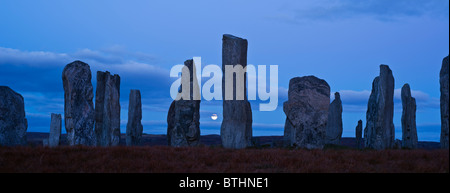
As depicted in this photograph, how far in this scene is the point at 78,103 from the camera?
17.5 meters

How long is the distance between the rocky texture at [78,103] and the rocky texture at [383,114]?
12406 millimetres

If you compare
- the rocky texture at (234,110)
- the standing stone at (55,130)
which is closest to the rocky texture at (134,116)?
the standing stone at (55,130)

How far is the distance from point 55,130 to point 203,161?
1041 cm

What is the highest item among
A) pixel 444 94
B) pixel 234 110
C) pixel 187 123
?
pixel 444 94

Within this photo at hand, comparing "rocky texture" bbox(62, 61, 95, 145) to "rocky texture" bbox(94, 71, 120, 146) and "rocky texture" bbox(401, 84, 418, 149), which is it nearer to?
"rocky texture" bbox(94, 71, 120, 146)

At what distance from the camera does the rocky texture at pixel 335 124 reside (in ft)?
89.0

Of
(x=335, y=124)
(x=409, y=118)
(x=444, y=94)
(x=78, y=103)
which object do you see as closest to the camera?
(x=78, y=103)

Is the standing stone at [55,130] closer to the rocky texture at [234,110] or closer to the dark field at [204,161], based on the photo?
the dark field at [204,161]

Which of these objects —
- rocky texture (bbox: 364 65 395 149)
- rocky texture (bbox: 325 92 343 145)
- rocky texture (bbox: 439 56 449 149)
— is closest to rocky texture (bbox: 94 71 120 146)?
rocky texture (bbox: 364 65 395 149)

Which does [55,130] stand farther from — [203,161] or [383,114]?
[383,114]

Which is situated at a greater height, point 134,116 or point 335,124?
point 134,116

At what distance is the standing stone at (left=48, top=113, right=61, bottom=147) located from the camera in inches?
770

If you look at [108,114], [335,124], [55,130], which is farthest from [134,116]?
[335,124]
